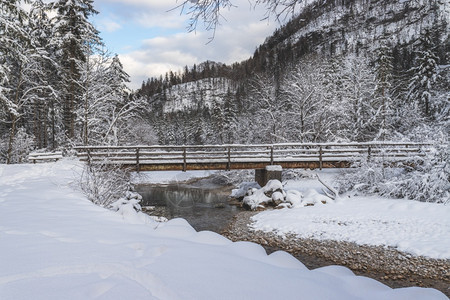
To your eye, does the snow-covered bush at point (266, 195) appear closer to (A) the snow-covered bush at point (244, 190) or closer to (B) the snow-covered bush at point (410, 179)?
(A) the snow-covered bush at point (244, 190)

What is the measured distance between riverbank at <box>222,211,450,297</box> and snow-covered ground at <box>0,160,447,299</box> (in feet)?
17.9

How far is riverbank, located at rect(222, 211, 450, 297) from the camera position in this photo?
6816mm

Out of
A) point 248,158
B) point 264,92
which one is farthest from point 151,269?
point 264,92

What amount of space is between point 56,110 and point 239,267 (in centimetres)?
3088

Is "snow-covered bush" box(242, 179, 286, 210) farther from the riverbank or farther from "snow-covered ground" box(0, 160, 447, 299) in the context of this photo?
"snow-covered ground" box(0, 160, 447, 299)

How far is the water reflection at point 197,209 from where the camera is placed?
12.3 meters

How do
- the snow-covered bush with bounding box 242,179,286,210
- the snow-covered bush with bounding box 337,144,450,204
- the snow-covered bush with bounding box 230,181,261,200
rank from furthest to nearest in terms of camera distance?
1. the snow-covered bush with bounding box 230,181,261,200
2. the snow-covered bush with bounding box 242,179,286,210
3. the snow-covered bush with bounding box 337,144,450,204

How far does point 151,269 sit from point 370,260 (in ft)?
25.2

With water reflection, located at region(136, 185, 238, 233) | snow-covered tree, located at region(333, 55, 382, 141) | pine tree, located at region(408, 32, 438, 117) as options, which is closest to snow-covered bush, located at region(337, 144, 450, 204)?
water reflection, located at region(136, 185, 238, 233)

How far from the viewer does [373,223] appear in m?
10.2

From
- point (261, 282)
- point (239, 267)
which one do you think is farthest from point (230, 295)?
point (239, 267)

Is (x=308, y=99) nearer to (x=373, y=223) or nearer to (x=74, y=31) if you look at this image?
(x=373, y=223)

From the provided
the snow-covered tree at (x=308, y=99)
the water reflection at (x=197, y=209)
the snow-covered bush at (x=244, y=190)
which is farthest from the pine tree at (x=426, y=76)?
the water reflection at (x=197, y=209)

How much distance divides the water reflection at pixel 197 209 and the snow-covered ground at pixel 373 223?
1.89 m
